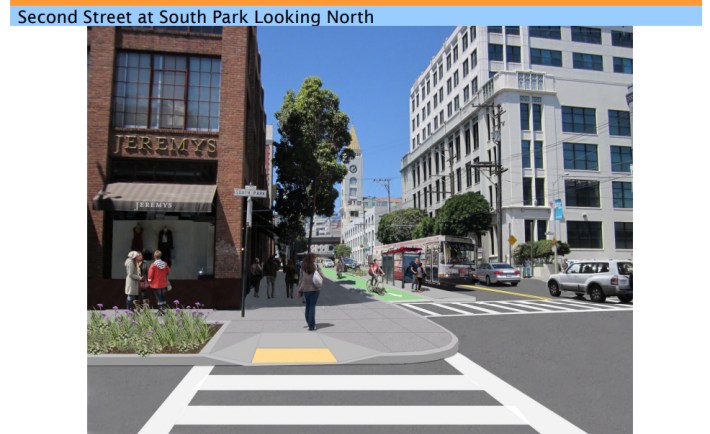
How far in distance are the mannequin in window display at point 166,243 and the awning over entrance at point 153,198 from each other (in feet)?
5.91

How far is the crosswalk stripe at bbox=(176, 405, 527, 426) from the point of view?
493cm

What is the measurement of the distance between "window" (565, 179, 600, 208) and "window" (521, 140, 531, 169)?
3.93m

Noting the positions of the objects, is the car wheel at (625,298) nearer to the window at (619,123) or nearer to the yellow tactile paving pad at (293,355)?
the yellow tactile paving pad at (293,355)

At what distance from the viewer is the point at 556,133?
145 feet

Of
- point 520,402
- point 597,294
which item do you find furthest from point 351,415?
point 597,294

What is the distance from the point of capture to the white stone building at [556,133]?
43156 millimetres

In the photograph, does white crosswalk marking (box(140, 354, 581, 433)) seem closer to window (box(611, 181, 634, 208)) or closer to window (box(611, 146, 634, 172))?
window (box(611, 181, 634, 208))

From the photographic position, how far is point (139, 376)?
269 inches

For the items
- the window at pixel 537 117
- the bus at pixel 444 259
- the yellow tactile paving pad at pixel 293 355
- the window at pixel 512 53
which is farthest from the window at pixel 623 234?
the yellow tactile paving pad at pixel 293 355

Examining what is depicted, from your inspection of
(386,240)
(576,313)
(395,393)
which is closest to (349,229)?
(386,240)

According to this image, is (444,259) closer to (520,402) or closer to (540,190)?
(540,190)

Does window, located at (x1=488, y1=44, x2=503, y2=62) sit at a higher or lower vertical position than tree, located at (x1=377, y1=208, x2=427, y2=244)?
higher

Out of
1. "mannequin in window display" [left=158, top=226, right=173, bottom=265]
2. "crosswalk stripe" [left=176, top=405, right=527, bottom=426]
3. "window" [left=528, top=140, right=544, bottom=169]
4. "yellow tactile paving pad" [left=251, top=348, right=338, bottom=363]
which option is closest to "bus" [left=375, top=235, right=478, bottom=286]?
"mannequin in window display" [left=158, top=226, right=173, bottom=265]

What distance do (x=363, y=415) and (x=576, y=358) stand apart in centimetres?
488
